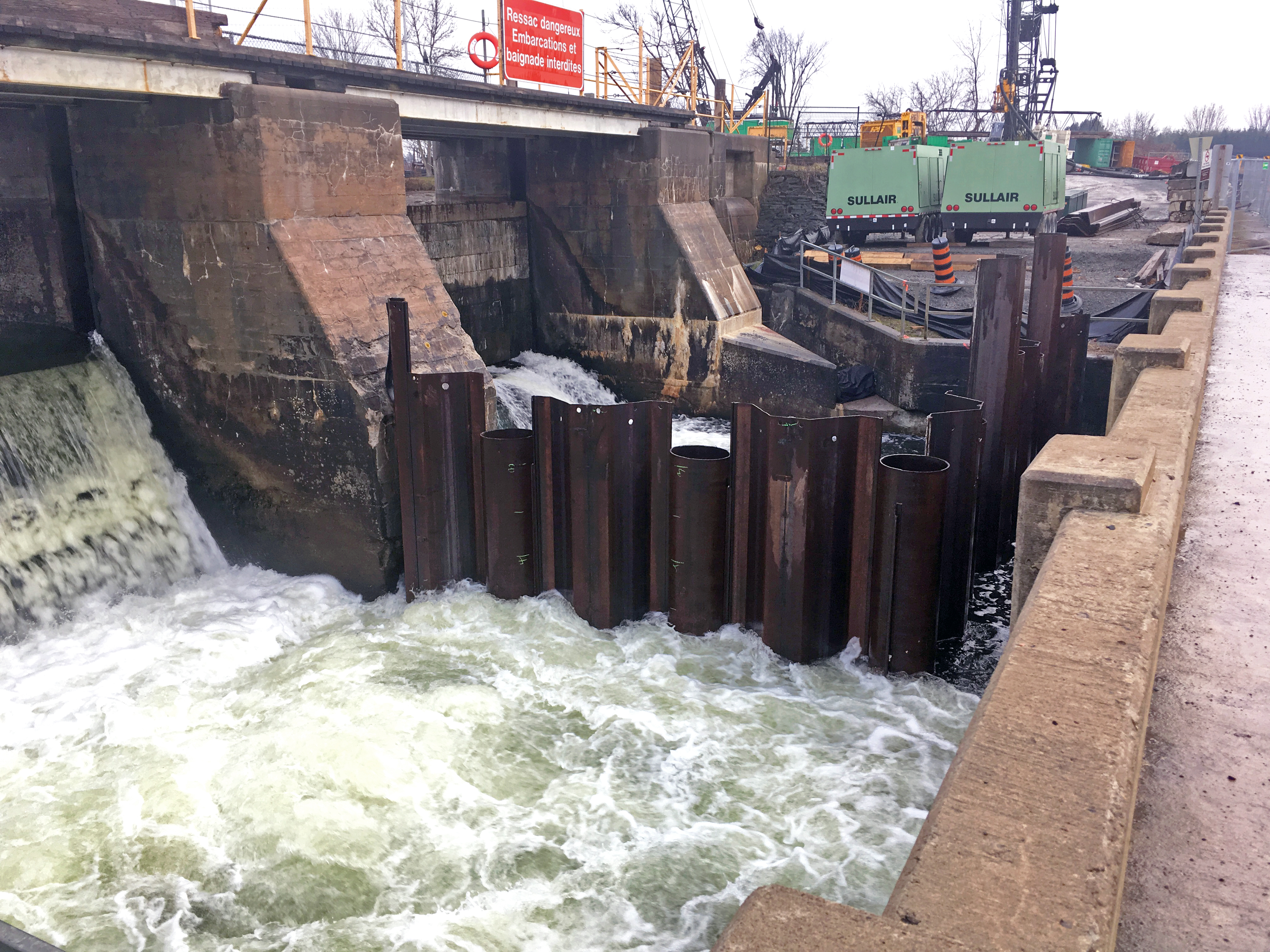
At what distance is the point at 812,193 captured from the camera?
82.5ft

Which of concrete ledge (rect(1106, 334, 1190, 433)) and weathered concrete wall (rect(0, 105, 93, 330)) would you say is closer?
concrete ledge (rect(1106, 334, 1190, 433))

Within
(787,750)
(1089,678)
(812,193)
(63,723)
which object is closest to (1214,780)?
(1089,678)

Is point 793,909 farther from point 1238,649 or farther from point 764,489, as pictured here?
point 764,489

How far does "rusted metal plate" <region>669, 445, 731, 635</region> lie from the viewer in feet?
24.6

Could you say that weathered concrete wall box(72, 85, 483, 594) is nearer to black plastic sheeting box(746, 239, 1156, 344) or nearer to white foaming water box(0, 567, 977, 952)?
white foaming water box(0, 567, 977, 952)

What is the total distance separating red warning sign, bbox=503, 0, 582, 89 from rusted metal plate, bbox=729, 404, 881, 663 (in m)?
9.09

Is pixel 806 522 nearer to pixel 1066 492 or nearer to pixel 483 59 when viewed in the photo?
pixel 1066 492

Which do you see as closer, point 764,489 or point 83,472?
point 764,489

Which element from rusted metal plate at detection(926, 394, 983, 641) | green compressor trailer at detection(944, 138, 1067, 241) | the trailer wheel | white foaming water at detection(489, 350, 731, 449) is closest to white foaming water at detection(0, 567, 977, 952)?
rusted metal plate at detection(926, 394, 983, 641)

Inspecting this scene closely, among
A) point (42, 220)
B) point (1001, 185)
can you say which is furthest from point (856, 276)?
point (42, 220)

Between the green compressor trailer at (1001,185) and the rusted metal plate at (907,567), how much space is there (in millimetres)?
17611

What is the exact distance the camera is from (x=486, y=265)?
52.2 ft

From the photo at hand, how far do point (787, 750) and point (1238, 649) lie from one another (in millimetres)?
2887

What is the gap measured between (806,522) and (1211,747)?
383 centimetres
